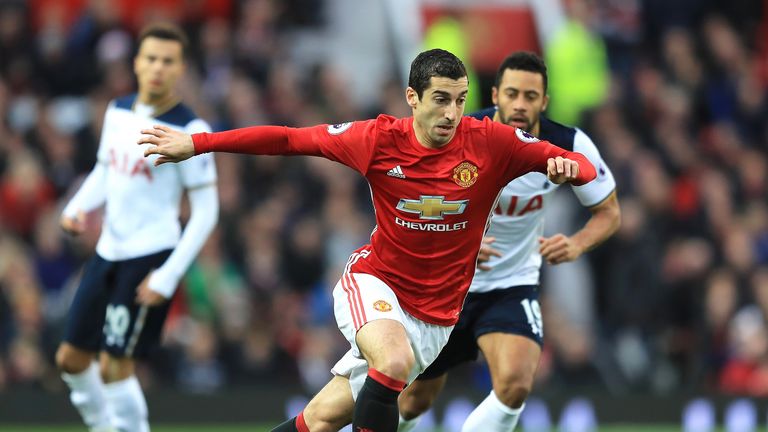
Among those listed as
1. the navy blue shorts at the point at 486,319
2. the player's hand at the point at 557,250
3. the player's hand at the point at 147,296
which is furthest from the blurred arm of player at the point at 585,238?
the player's hand at the point at 147,296

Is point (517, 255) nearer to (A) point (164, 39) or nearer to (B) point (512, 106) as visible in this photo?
(B) point (512, 106)

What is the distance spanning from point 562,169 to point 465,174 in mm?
562

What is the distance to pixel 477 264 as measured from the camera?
874 centimetres

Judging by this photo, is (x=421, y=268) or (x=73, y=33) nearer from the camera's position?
(x=421, y=268)

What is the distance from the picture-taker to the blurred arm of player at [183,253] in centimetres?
905

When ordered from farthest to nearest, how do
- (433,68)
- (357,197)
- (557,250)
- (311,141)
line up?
1. (357,197)
2. (557,250)
3. (311,141)
4. (433,68)

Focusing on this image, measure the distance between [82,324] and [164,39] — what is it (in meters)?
1.90

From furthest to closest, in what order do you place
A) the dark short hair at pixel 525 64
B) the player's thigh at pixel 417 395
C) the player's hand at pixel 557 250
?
the player's thigh at pixel 417 395
the dark short hair at pixel 525 64
the player's hand at pixel 557 250

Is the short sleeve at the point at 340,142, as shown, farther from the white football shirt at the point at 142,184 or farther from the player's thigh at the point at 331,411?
the white football shirt at the point at 142,184

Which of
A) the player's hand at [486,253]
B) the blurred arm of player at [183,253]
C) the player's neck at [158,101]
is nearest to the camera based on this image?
the player's hand at [486,253]

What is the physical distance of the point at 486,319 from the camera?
8.71 meters

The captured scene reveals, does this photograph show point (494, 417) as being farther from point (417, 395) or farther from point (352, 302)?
point (352, 302)

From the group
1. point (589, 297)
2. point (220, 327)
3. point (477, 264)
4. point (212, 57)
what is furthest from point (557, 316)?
point (477, 264)

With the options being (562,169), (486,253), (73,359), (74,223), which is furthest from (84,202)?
(562,169)
